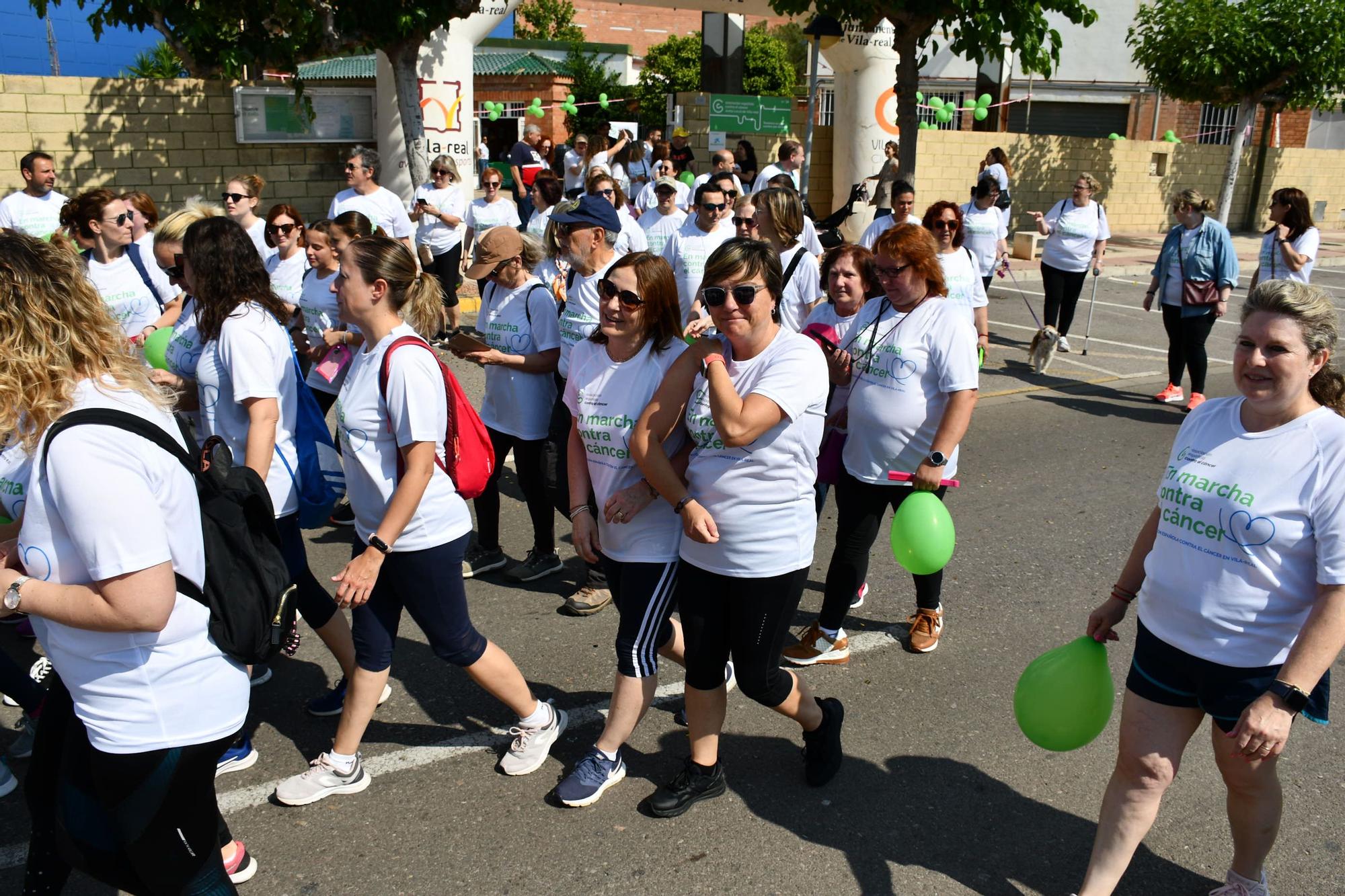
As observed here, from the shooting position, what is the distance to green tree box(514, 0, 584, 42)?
55.7 m

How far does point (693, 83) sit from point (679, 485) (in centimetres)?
4218

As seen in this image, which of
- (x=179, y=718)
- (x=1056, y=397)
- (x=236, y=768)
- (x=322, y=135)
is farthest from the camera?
(x=322, y=135)

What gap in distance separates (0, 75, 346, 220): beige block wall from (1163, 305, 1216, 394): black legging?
10.9 metres

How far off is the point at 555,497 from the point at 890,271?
6.09 ft

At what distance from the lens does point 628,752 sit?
379cm

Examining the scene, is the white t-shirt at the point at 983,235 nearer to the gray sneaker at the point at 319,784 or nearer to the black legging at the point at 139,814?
the gray sneaker at the point at 319,784

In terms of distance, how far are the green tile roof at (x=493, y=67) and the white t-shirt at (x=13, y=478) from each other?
1610 inches

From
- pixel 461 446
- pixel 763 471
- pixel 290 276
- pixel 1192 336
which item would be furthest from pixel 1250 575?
pixel 1192 336

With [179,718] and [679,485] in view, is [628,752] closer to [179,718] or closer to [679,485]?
[679,485]

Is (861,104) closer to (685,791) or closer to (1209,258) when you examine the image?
(1209,258)

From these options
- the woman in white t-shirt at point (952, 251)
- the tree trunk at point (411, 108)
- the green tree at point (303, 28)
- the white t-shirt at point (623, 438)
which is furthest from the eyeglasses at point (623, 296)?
the tree trunk at point (411, 108)

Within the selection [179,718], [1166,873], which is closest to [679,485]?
[179,718]

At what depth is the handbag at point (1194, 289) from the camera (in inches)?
323

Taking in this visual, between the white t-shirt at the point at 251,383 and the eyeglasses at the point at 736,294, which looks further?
the white t-shirt at the point at 251,383
